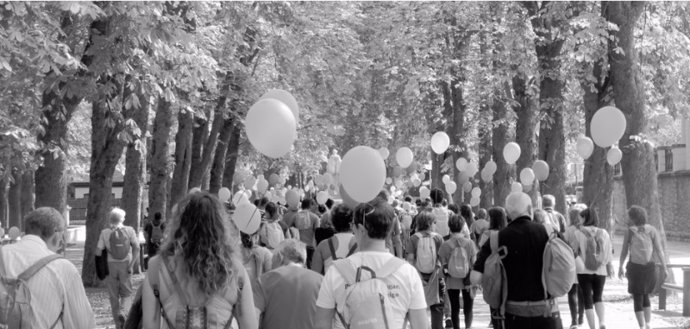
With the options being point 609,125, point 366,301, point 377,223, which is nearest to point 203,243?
point 366,301

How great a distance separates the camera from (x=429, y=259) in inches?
417

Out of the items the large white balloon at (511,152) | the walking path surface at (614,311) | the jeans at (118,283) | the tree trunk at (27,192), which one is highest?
the large white balloon at (511,152)

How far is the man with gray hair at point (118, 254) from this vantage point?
12102 millimetres

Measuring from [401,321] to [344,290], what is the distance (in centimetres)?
35

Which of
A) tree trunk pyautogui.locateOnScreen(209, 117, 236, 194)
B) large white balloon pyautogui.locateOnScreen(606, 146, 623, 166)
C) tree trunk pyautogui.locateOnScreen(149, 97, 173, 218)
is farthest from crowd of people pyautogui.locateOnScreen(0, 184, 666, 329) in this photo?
tree trunk pyautogui.locateOnScreen(209, 117, 236, 194)

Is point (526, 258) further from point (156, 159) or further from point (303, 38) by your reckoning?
point (303, 38)

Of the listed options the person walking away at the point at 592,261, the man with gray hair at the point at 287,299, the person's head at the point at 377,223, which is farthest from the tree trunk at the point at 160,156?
the person's head at the point at 377,223

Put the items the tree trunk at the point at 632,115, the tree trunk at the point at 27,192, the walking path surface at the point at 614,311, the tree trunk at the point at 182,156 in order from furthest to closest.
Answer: the tree trunk at the point at 27,192 → the tree trunk at the point at 182,156 → the tree trunk at the point at 632,115 → the walking path surface at the point at 614,311

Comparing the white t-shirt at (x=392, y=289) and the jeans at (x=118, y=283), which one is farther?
the jeans at (x=118, y=283)

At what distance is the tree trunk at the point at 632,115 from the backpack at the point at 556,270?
8.63m

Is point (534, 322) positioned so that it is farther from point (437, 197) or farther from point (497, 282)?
point (437, 197)

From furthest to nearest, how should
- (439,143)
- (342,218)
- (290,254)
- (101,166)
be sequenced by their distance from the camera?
1. (439,143)
2. (101,166)
3. (342,218)
4. (290,254)

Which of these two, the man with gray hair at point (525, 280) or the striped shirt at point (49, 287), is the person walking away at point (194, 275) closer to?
the striped shirt at point (49, 287)

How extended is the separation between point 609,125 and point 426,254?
4112mm
